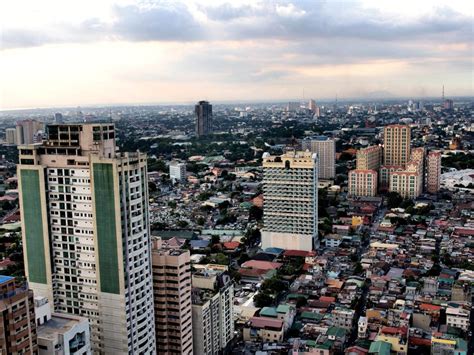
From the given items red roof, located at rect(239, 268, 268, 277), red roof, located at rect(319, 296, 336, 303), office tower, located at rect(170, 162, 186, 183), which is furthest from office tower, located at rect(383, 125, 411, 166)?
red roof, located at rect(319, 296, 336, 303)

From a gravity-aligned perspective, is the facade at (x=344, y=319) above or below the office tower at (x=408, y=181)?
below

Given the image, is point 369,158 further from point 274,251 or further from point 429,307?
point 429,307

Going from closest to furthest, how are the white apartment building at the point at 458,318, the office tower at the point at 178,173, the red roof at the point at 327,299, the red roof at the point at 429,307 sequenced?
1. the white apartment building at the point at 458,318
2. the red roof at the point at 429,307
3. the red roof at the point at 327,299
4. the office tower at the point at 178,173

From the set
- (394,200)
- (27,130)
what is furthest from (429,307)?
(27,130)

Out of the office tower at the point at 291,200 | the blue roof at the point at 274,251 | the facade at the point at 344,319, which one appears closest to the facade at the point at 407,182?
the office tower at the point at 291,200

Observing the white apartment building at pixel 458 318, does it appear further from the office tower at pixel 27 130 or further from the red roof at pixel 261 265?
the office tower at pixel 27 130

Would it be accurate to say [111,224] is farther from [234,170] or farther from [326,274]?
[234,170]

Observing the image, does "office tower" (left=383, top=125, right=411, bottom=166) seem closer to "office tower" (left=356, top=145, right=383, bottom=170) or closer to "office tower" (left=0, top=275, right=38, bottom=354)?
"office tower" (left=356, top=145, right=383, bottom=170)
